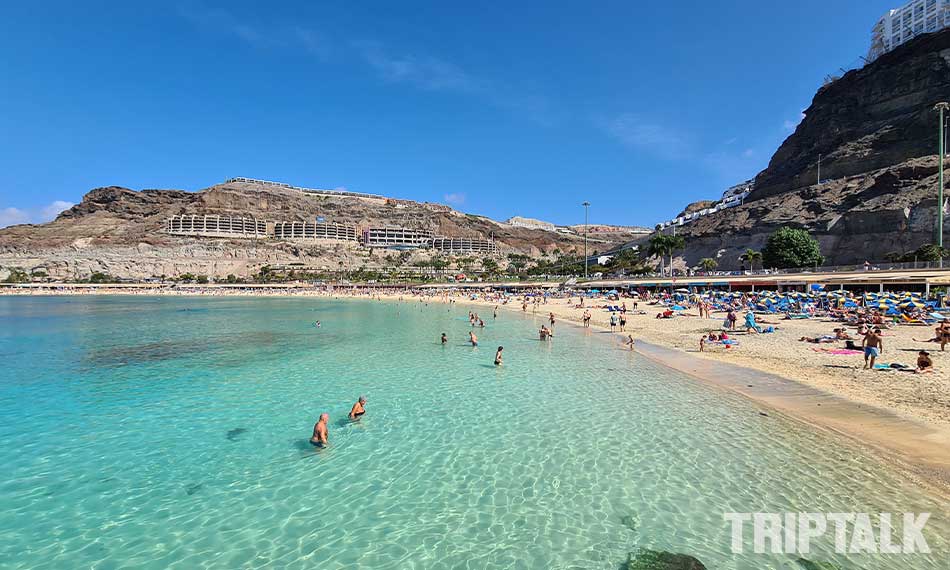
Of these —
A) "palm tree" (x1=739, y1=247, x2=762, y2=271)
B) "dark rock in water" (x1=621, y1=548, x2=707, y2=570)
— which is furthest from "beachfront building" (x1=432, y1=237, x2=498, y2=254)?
"dark rock in water" (x1=621, y1=548, x2=707, y2=570)

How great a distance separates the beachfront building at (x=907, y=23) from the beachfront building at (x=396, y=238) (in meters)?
129

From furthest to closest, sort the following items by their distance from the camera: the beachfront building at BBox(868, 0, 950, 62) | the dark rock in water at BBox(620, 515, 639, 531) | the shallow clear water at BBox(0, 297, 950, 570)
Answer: the beachfront building at BBox(868, 0, 950, 62) → the dark rock in water at BBox(620, 515, 639, 531) → the shallow clear water at BBox(0, 297, 950, 570)

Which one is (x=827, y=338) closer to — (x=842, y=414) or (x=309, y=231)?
(x=842, y=414)

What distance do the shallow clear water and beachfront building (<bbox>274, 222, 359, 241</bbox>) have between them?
134 meters

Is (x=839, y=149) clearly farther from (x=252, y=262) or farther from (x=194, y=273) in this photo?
(x=194, y=273)

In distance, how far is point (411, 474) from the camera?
24.0ft

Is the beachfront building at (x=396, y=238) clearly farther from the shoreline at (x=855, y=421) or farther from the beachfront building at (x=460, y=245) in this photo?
the shoreline at (x=855, y=421)

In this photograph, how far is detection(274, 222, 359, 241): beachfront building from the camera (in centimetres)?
13988

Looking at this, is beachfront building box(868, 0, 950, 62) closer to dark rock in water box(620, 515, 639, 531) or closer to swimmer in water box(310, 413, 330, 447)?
dark rock in water box(620, 515, 639, 531)

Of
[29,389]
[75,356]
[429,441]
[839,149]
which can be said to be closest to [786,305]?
[429,441]

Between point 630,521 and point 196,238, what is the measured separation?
145 metres

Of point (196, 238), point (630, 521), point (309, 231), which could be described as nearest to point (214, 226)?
point (196, 238)

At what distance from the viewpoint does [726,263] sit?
6975 centimetres

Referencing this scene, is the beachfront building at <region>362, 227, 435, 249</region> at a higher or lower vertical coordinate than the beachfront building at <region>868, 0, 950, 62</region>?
lower
